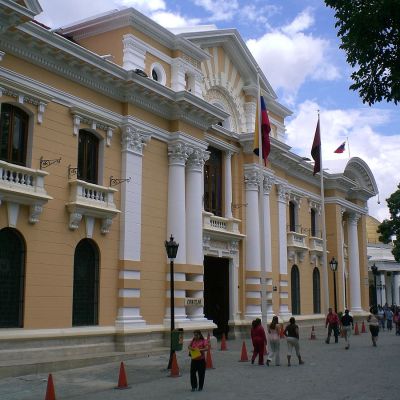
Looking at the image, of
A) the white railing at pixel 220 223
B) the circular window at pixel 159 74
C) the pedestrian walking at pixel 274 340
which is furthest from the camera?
the white railing at pixel 220 223

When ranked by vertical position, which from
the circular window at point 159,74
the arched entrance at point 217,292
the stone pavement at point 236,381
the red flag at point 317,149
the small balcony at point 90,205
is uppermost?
the circular window at point 159,74

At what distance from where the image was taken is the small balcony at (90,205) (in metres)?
20.0

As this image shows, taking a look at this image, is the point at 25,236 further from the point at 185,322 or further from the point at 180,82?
the point at 180,82

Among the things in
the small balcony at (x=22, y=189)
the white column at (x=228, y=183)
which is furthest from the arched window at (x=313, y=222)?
the small balcony at (x=22, y=189)

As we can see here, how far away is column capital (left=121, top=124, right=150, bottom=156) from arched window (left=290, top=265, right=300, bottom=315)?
1584cm

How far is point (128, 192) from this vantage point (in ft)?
73.6

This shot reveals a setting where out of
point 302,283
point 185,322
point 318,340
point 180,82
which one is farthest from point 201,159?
point 302,283

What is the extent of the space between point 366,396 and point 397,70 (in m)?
6.79

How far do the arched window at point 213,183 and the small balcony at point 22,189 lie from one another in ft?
35.3

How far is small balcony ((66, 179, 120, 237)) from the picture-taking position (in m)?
20.0

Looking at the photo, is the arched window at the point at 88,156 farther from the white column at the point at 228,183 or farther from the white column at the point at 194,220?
the white column at the point at 228,183

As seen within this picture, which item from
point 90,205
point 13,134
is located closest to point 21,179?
point 13,134

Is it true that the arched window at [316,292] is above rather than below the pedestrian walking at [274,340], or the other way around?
above

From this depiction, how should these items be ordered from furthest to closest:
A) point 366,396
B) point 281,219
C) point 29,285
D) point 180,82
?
point 281,219, point 180,82, point 29,285, point 366,396
